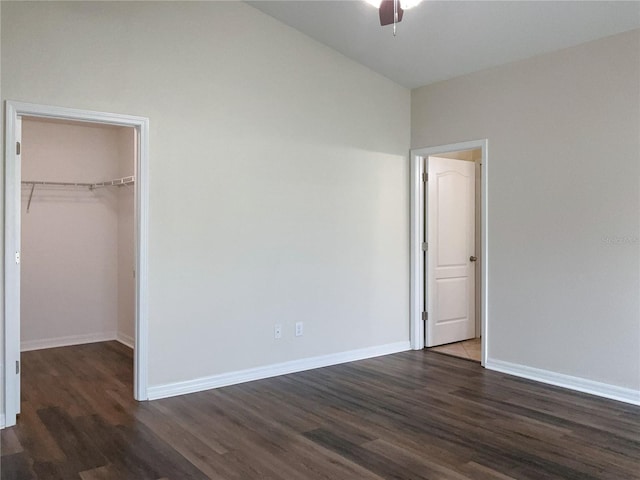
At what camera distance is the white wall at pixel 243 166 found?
3.71m

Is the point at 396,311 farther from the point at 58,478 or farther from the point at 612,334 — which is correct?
the point at 58,478

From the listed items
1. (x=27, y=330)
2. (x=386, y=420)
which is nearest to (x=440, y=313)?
(x=386, y=420)

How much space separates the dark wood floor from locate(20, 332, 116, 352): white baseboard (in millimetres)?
1146

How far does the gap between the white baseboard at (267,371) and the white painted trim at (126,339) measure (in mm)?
1740

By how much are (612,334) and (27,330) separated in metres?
5.63

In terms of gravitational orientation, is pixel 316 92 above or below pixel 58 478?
above

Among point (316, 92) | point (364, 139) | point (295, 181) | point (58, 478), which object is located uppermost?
point (316, 92)

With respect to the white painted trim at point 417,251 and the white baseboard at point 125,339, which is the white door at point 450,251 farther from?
the white baseboard at point 125,339

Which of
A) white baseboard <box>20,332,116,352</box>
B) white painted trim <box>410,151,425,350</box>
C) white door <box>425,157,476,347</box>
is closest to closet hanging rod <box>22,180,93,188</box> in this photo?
white baseboard <box>20,332,116,352</box>

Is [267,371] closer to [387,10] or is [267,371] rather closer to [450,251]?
[450,251]

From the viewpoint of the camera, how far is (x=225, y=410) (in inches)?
147

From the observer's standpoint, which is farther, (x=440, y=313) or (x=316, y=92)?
(x=440, y=313)

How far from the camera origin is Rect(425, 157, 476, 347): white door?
5.65 m

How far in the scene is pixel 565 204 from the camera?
14.0ft
